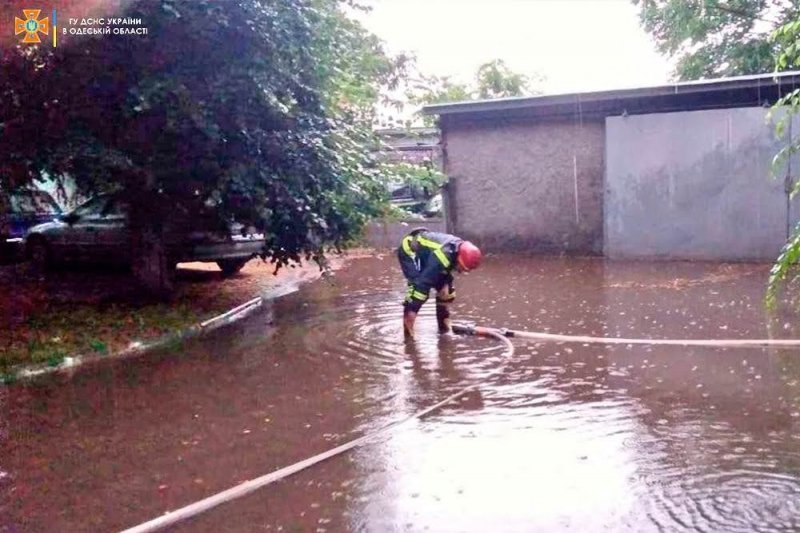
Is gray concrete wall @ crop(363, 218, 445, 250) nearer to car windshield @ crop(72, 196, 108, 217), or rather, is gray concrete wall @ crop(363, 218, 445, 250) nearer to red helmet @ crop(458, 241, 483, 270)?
car windshield @ crop(72, 196, 108, 217)

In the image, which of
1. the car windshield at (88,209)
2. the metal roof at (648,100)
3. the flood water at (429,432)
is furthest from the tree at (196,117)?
the metal roof at (648,100)

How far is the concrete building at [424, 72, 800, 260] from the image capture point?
1336 cm

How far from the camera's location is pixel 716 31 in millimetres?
18547

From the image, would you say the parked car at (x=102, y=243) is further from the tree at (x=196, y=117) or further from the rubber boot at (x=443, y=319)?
the rubber boot at (x=443, y=319)

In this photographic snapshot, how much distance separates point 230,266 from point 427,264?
22.0ft

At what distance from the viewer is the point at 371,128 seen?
37.9 feet

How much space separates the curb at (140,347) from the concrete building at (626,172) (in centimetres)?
667

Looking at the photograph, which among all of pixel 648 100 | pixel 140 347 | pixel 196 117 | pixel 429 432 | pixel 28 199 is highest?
pixel 648 100

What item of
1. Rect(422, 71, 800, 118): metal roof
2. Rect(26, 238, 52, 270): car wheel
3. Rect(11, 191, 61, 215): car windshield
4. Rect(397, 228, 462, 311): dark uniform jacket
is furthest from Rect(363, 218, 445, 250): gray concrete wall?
Rect(397, 228, 462, 311): dark uniform jacket

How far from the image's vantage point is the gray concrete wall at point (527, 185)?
50.5 ft

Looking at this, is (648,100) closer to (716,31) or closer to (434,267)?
(716,31)

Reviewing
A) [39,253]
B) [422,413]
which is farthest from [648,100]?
[39,253]

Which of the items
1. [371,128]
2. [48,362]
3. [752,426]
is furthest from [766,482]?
[371,128]

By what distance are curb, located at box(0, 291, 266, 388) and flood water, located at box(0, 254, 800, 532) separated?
281mm
